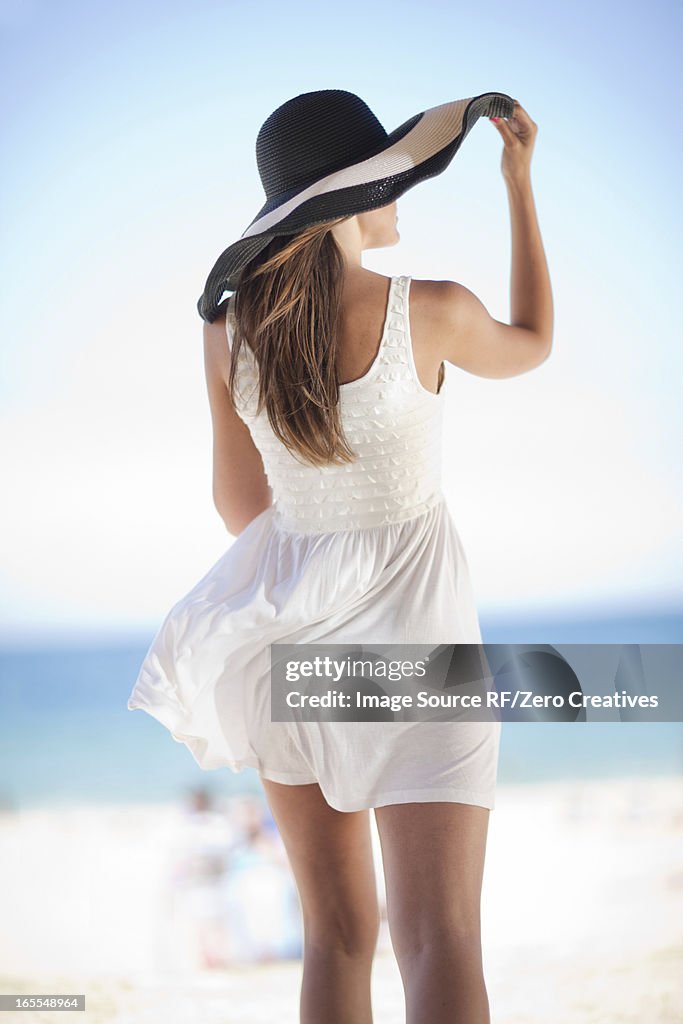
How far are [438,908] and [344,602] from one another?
35cm

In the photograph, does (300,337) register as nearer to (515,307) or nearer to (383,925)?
(515,307)

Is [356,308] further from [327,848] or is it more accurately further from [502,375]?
[327,848]

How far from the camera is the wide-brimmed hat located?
3.90 feet

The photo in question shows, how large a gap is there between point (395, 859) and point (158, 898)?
5.91 ft

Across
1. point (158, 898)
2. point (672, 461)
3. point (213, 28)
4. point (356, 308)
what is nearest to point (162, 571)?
point (158, 898)

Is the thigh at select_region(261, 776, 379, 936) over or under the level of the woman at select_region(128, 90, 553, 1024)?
under

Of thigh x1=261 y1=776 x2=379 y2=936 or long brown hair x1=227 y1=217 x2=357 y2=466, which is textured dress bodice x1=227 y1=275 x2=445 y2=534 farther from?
thigh x1=261 y1=776 x2=379 y2=936

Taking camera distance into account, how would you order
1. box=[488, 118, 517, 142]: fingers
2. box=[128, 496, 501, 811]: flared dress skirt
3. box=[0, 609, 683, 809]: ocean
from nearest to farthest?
1. box=[128, 496, 501, 811]: flared dress skirt
2. box=[488, 118, 517, 142]: fingers
3. box=[0, 609, 683, 809]: ocean

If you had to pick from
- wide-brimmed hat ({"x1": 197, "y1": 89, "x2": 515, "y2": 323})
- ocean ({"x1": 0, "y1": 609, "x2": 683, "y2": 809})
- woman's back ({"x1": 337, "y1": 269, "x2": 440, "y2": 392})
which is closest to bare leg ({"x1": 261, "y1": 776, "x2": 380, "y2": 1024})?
woman's back ({"x1": 337, "y1": 269, "x2": 440, "y2": 392})

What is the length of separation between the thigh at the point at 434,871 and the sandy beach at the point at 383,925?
1.19 metres

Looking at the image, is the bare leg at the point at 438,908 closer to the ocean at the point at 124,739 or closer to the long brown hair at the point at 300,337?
the long brown hair at the point at 300,337

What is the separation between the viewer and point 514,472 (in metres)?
5.10

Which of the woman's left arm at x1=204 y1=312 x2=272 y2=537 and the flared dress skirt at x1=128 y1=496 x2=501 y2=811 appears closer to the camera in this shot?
the flared dress skirt at x1=128 y1=496 x2=501 y2=811

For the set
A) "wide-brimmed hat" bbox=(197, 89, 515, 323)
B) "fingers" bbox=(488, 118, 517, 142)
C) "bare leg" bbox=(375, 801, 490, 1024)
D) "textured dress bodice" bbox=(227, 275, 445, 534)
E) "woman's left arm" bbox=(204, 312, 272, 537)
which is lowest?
"bare leg" bbox=(375, 801, 490, 1024)
